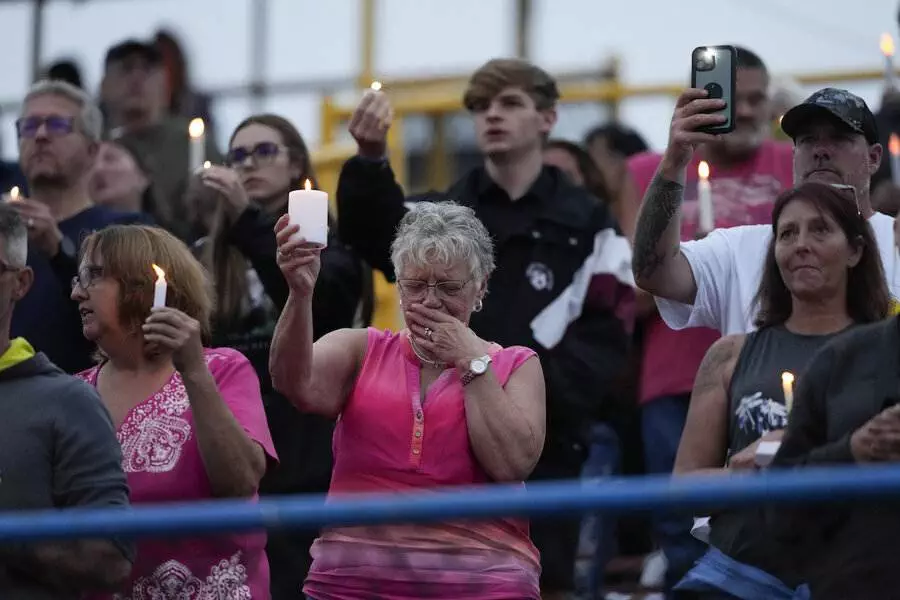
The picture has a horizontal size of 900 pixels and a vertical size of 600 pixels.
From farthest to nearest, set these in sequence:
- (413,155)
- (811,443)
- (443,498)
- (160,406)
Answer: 1. (413,155)
2. (160,406)
3. (811,443)
4. (443,498)

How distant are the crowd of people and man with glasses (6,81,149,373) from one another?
11 mm

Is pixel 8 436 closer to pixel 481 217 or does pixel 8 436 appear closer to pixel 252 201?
pixel 252 201

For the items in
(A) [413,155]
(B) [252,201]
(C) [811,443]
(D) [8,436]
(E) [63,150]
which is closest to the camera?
(C) [811,443]

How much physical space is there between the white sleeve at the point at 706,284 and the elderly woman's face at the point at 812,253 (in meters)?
0.39

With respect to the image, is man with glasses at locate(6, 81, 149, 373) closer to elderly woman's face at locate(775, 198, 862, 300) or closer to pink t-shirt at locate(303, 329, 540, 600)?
pink t-shirt at locate(303, 329, 540, 600)

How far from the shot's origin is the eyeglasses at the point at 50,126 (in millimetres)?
7199

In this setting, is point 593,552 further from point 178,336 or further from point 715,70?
point 715,70

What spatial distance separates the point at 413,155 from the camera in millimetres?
11188

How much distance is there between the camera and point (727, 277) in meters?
5.80

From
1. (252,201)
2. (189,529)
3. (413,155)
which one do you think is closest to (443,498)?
(189,529)

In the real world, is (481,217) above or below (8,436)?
above

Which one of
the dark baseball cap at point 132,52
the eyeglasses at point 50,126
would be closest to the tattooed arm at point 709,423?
the eyeglasses at point 50,126

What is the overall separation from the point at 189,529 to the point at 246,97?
837cm

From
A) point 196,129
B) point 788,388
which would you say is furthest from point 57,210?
point 788,388
